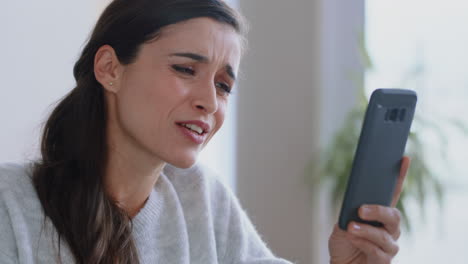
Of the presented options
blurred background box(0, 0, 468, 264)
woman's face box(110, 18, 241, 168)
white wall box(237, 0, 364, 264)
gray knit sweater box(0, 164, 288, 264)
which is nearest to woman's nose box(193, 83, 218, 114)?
woman's face box(110, 18, 241, 168)

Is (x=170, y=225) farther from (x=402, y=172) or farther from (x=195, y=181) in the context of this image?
(x=402, y=172)

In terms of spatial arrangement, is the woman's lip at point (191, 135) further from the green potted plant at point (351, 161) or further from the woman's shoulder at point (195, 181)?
the green potted plant at point (351, 161)

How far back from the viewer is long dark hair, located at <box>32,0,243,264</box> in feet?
3.66

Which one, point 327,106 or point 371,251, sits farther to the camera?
point 327,106

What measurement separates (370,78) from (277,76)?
0.36m

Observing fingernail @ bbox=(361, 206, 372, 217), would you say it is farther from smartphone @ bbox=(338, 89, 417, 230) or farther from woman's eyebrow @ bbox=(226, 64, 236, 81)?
woman's eyebrow @ bbox=(226, 64, 236, 81)

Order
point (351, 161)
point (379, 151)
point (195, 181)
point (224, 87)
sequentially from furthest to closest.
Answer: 1. point (351, 161)
2. point (195, 181)
3. point (224, 87)
4. point (379, 151)

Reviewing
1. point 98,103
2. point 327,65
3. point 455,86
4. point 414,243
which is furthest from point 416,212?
point 98,103

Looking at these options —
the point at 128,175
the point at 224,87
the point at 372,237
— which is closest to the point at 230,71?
the point at 224,87

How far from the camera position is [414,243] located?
2400 millimetres

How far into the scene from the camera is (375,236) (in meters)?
1.13

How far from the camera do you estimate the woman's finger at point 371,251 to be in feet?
3.73

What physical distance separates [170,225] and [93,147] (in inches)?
9.0

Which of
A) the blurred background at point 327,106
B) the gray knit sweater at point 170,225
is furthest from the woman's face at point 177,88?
the blurred background at point 327,106
